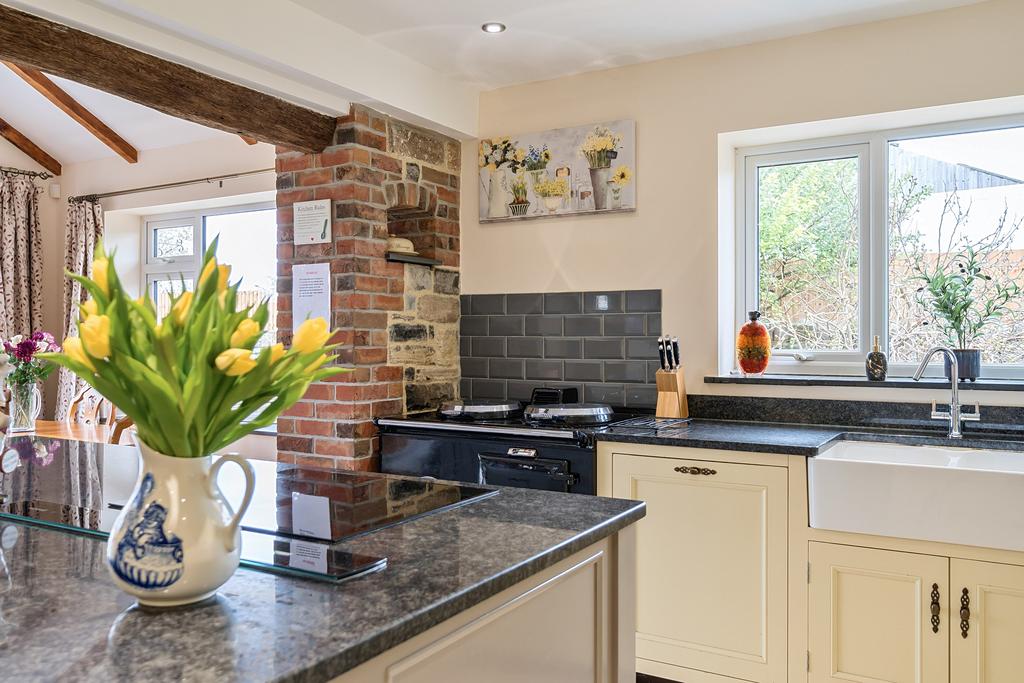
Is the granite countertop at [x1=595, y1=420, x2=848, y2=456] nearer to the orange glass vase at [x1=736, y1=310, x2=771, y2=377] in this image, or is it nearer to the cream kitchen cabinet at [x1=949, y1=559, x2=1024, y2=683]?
the orange glass vase at [x1=736, y1=310, x2=771, y2=377]

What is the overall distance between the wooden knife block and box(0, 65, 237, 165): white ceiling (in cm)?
306

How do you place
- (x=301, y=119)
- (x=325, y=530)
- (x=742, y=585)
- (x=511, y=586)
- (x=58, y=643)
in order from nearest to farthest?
(x=58, y=643)
(x=511, y=586)
(x=325, y=530)
(x=742, y=585)
(x=301, y=119)

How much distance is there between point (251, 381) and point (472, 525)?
1.72 feet

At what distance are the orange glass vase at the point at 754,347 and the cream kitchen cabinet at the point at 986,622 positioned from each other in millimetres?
1105

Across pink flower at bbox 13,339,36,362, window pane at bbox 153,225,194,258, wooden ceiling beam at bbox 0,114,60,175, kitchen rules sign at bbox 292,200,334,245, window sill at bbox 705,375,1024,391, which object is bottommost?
window sill at bbox 705,375,1024,391

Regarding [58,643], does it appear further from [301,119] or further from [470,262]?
[470,262]

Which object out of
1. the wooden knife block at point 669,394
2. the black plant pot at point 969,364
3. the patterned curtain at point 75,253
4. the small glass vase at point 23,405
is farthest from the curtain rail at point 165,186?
the black plant pot at point 969,364

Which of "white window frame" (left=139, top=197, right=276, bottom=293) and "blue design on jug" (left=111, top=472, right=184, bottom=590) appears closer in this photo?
"blue design on jug" (left=111, top=472, right=184, bottom=590)

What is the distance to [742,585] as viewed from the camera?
8.63 ft

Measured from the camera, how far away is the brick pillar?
10.7 feet

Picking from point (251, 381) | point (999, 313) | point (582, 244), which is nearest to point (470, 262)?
point (582, 244)

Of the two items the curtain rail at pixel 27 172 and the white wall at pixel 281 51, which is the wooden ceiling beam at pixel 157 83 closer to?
the white wall at pixel 281 51

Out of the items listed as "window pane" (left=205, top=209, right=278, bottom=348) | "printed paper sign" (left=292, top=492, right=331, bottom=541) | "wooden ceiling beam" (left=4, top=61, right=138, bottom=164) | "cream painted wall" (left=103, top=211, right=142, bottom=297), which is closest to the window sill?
"printed paper sign" (left=292, top=492, right=331, bottom=541)

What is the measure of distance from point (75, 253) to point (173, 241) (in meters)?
0.75
